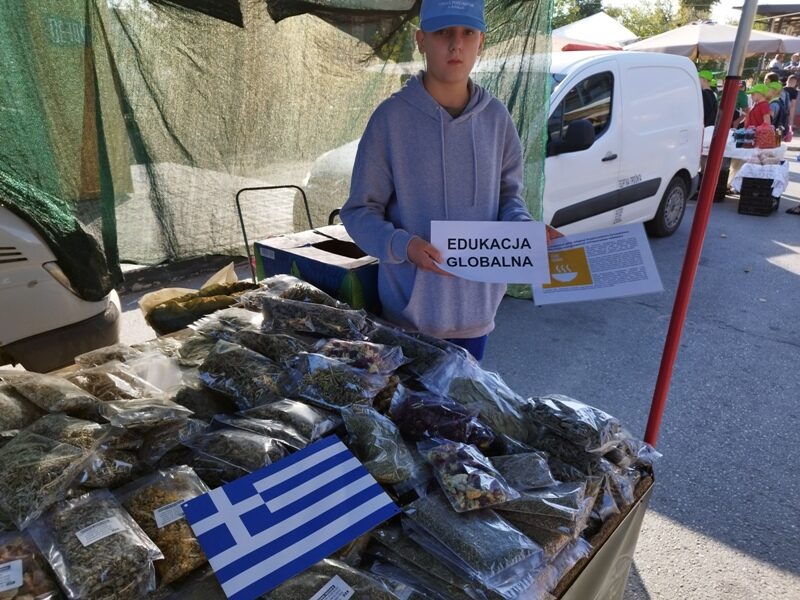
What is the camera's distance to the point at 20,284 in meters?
2.62

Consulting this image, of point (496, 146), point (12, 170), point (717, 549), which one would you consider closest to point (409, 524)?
point (496, 146)

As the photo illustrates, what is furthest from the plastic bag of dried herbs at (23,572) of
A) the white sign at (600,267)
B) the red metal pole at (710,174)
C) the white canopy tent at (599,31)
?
Result: the white canopy tent at (599,31)

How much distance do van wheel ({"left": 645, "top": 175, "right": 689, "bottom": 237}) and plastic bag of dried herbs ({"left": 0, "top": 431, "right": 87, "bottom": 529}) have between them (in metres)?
6.99

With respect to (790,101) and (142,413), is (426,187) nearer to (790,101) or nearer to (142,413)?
(142,413)

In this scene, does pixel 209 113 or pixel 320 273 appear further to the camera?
pixel 209 113

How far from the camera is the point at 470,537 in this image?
104 centimetres

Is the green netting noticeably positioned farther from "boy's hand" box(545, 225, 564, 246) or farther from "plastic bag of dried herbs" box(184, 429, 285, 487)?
"boy's hand" box(545, 225, 564, 246)

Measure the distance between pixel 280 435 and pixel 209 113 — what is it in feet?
11.4

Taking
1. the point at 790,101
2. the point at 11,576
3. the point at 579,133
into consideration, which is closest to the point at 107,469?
the point at 11,576

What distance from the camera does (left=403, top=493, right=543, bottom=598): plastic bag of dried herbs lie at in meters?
1.00

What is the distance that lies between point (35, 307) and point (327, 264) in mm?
1580

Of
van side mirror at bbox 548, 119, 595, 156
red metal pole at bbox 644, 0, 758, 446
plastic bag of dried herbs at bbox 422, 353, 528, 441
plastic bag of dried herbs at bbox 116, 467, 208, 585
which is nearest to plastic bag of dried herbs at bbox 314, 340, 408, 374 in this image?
plastic bag of dried herbs at bbox 422, 353, 528, 441

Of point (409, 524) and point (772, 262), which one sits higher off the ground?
point (409, 524)

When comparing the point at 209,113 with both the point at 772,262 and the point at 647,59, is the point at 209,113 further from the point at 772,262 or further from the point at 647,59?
the point at 772,262
